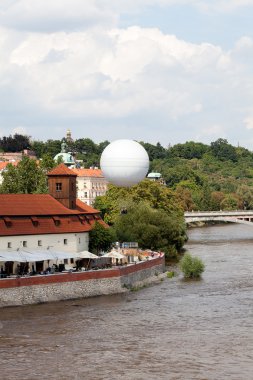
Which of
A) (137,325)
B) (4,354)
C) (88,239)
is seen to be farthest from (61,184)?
(4,354)

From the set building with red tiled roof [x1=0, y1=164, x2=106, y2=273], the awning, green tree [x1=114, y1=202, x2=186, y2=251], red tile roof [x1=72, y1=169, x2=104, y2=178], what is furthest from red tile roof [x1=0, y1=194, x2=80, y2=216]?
red tile roof [x1=72, y1=169, x2=104, y2=178]

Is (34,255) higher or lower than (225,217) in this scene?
lower

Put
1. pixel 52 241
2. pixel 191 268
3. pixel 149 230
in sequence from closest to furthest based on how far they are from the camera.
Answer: pixel 52 241 → pixel 191 268 → pixel 149 230

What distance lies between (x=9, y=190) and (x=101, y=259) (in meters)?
30.5

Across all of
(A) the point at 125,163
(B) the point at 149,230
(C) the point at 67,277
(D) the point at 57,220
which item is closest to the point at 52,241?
(D) the point at 57,220

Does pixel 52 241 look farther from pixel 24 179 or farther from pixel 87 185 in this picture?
pixel 87 185

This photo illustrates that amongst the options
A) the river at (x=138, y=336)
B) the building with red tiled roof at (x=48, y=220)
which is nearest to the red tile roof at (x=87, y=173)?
the building with red tiled roof at (x=48, y=220)

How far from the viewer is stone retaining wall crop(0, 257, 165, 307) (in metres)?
53.4

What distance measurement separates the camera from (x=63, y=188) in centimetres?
6931

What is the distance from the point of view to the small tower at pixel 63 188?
69.2 m

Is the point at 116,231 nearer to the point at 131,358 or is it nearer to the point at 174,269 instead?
the point at 174,269

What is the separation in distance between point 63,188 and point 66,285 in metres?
14.3

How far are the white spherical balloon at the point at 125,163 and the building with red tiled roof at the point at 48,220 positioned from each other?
1537cm

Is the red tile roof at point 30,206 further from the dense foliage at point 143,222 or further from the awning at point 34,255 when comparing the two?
the dense foliage at point 143,222
